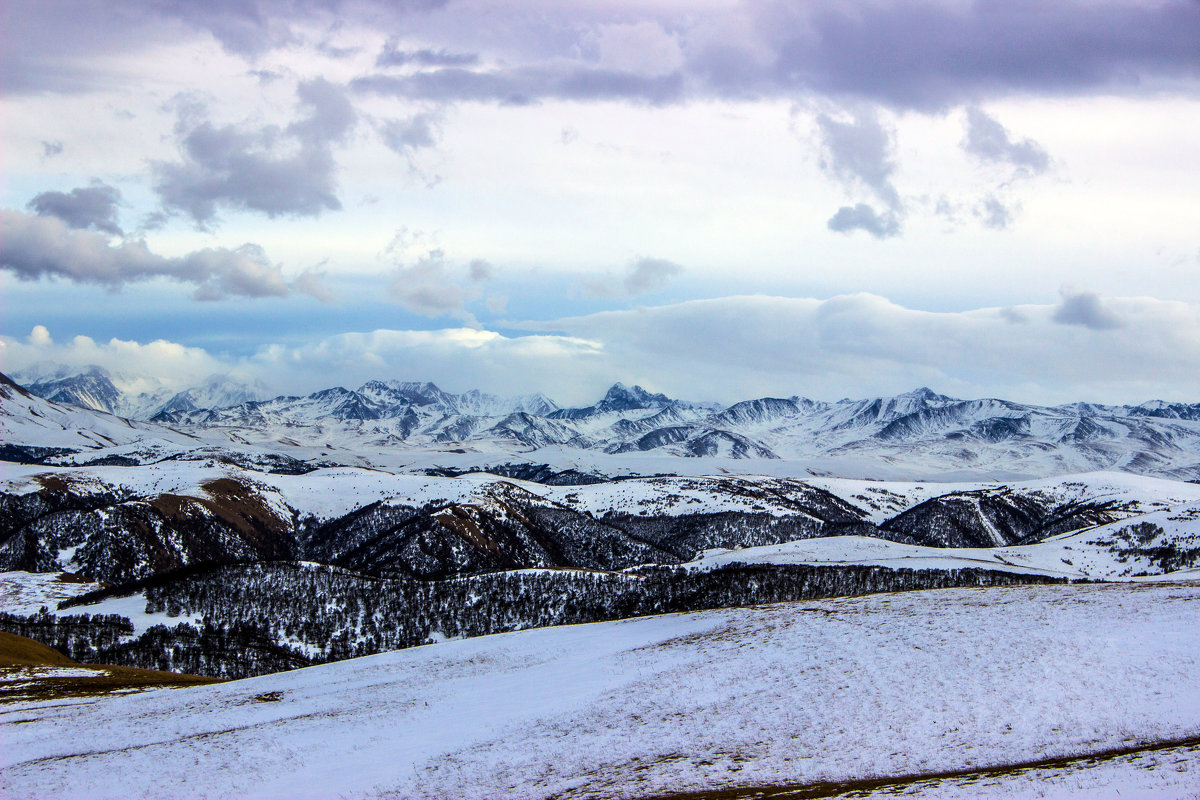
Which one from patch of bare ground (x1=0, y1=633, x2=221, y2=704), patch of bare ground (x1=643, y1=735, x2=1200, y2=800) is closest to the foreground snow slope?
patch of bare ground (x1=643, y1=735, x2=1200, y2=800)

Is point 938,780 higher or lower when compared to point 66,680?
higher

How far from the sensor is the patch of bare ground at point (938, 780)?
3570 centimetres

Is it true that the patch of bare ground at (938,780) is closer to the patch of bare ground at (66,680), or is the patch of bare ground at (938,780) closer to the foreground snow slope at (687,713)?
the foreground snow slope at (687,713)

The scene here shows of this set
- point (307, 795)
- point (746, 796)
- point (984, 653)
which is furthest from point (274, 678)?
point (984, 653)

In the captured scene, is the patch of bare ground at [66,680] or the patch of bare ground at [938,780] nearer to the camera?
the patch of bare ground at [938,780]

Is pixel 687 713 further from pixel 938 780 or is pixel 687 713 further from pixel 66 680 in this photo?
pixel 66 680

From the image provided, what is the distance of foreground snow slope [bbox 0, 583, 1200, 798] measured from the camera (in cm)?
4378

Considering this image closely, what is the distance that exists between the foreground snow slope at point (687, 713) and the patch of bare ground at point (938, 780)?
1.07m

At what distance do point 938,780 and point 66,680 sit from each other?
8879 cm

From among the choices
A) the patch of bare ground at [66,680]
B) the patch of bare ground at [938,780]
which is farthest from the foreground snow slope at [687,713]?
the patch of bare ground at [66,680]

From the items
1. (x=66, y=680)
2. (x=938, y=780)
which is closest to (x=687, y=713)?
(x=938, y=780)

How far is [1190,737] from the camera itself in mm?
40594

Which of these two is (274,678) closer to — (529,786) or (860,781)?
(529,786)

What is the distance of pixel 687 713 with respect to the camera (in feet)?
175
